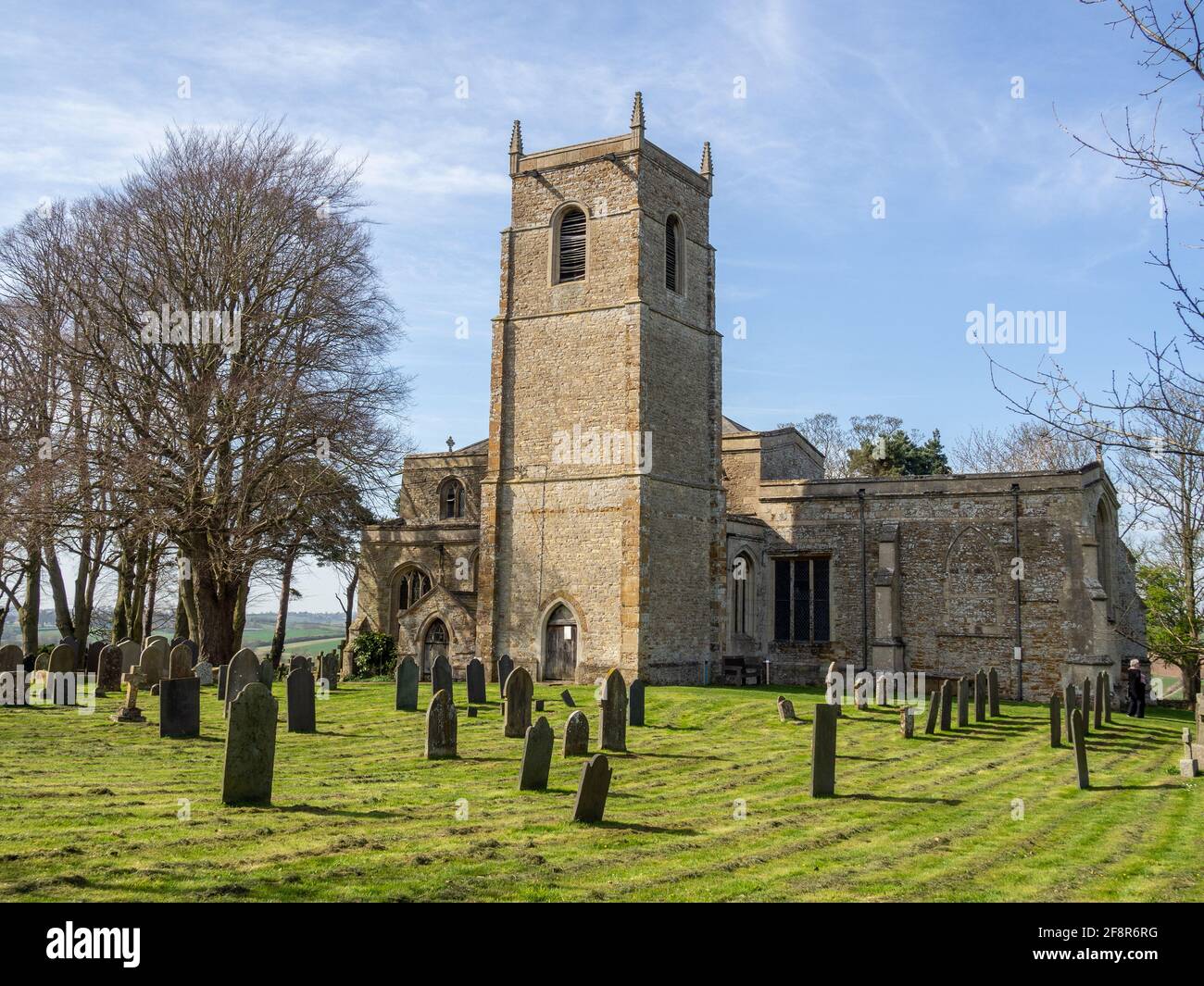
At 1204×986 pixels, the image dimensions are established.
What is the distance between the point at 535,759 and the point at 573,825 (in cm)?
179

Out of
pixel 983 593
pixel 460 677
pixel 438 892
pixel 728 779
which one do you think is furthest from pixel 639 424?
pixel 438 892

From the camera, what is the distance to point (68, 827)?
8711mm

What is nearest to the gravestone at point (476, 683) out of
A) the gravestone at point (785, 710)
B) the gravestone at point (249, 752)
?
the gravestone at point (785, 710)

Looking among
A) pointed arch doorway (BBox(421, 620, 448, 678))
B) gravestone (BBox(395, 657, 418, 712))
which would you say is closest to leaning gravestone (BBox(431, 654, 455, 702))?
gravestone (BBox(395, 657, 418, 712))

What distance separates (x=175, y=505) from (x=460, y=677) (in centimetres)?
862

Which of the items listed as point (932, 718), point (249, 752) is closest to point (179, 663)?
→ point (249, 752)

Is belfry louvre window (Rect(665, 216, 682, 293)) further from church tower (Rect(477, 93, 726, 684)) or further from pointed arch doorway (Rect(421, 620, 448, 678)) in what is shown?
pointed arch doorway (Rect(421, 620, 448, 678))

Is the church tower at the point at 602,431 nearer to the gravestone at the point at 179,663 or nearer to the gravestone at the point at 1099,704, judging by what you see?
the gravestone at the point at 179,663

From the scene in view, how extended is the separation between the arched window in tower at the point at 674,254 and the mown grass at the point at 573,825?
14957 mm

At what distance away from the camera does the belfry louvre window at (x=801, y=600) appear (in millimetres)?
29672

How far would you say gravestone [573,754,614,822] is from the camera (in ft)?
31.9

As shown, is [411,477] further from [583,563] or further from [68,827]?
[68,827]

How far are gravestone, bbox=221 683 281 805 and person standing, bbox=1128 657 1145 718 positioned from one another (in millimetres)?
20099

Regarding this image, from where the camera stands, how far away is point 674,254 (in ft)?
94.0
